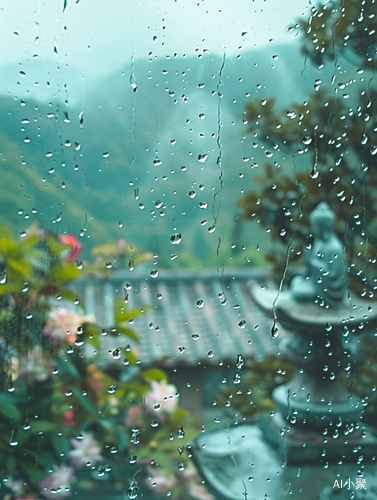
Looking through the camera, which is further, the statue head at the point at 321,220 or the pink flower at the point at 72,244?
the statue head at the point at 321,220

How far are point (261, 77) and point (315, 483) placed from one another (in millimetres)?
642

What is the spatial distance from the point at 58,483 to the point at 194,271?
368 millimetres

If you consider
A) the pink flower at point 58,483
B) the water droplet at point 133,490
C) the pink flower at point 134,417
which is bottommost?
the water droplet at point 133,490

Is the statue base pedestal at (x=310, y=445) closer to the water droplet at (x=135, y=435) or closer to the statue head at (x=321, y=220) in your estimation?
the water droplet at (x=135, y=435)

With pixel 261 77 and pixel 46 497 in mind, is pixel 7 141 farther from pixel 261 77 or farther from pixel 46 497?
pixel 46 497

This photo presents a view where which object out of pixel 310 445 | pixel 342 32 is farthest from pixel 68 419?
pixel 342 32

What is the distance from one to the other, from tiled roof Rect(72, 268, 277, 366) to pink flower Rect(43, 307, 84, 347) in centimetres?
2

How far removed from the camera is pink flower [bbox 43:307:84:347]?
27.3 inches

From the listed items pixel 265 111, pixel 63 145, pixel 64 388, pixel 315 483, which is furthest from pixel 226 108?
pixel 315 483

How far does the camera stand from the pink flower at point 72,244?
2.24 ft

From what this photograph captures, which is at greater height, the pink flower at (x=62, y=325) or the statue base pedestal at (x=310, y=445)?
the pink flower at (x=62, y=325)

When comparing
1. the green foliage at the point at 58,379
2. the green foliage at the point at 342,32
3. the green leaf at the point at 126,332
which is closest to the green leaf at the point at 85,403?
the green foliage at the point at 58,379

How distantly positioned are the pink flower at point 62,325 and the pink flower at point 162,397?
146mm

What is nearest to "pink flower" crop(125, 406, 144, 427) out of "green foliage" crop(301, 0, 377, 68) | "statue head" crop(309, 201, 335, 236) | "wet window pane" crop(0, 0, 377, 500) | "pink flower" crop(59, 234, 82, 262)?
"wet window pane" crop(0, 0, 377, 500)
